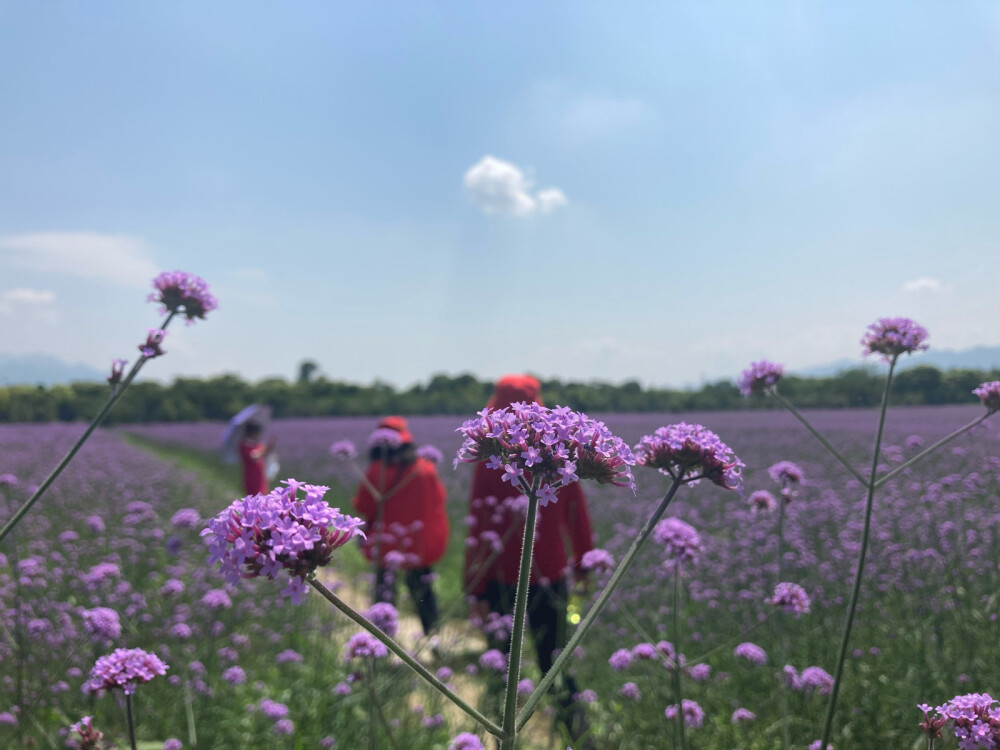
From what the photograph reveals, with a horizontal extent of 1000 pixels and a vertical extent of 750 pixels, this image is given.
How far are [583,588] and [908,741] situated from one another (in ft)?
6.08

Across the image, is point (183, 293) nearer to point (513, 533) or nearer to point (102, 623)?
point (102, 623)

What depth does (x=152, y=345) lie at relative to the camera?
1.98 meters

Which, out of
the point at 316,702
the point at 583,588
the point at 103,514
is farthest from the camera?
the point at 103,514

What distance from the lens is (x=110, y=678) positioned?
5.41ft

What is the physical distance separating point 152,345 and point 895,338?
2.86m

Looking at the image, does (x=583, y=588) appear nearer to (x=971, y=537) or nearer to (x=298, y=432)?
(x=971, y=537)

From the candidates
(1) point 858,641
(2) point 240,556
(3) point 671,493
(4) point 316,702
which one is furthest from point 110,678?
(1) point 858,641

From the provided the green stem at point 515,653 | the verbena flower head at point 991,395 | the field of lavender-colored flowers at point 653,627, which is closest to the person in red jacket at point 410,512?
the field of lavender-colored flowers at point 653,627

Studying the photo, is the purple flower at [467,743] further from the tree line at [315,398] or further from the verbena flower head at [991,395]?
the tree line at [315,398]

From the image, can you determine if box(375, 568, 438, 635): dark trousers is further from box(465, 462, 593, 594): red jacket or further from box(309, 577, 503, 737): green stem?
box(309, 577, 503, 737): green stem

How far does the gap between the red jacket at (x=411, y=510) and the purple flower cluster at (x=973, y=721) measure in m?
4.29

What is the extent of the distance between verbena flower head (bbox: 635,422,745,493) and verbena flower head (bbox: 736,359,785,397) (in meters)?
1.27

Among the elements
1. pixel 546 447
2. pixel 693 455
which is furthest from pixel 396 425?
pixel 546 447

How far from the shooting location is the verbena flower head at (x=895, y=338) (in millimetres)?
2424
